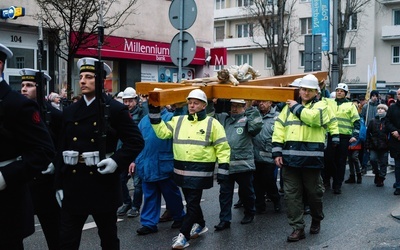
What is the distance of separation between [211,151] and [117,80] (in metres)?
15.5

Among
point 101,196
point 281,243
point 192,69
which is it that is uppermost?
point 192,69

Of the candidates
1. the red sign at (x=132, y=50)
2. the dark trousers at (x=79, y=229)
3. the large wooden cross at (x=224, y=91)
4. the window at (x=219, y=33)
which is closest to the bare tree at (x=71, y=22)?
the red sign at (x=132, y=50)

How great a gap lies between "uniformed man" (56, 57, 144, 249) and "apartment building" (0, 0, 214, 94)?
12467 millimetres

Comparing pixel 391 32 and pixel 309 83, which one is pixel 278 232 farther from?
pixel 391 32

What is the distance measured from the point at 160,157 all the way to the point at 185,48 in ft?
12.8

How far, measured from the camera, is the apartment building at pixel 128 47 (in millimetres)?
17953

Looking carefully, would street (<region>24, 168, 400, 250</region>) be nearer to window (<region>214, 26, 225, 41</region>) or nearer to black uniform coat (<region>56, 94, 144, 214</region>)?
black uniform coat (<region>56, 94, 144, 214</region>)

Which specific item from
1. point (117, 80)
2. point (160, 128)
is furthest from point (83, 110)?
point (117, 80)

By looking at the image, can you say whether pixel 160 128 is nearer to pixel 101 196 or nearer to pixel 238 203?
pixel 101 196

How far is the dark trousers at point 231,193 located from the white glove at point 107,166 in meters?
3.35

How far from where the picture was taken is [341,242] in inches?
284

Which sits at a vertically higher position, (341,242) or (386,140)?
(386,140)

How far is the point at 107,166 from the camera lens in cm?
496

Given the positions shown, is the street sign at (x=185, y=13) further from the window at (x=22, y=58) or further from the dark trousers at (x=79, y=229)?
the window at (x=22, y=58)
